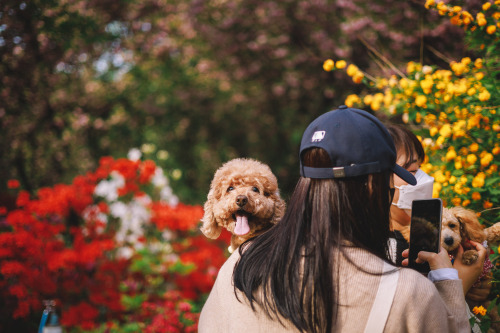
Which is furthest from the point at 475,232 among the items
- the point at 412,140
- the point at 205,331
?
the point at 205,331

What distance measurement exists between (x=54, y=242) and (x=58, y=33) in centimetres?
332

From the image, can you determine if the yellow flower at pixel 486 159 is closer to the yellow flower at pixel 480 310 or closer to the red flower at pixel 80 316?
the yellow flower at pixel 480 310

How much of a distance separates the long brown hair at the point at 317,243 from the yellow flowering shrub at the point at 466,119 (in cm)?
147

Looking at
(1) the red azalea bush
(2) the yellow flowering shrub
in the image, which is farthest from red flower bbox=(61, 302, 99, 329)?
(2) the yellow flowering shrub

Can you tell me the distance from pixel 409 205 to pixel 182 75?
7.42 m

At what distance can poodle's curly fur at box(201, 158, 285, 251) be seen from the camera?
95.8 inches

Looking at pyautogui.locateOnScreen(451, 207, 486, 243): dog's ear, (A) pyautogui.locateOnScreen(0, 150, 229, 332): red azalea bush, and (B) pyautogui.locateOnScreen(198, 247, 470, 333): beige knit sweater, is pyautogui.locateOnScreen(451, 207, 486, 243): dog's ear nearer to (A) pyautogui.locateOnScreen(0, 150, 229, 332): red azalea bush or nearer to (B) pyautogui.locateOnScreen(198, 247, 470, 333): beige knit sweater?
(B) pyautogui.locateOnScreen(198, 247, 470, 333): beige knit sweater

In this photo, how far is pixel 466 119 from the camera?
9.08 ft

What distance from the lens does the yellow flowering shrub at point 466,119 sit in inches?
103

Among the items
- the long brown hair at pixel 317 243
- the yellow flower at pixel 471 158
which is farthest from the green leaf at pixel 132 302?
the long brown hair at pixel 317 243

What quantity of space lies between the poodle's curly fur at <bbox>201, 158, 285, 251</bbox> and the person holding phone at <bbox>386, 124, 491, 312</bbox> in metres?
0.65

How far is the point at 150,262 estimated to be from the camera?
483 cm

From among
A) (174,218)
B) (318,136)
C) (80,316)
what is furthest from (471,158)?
(80,316)

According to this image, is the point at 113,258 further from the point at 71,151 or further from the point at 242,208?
the point at 71,151
